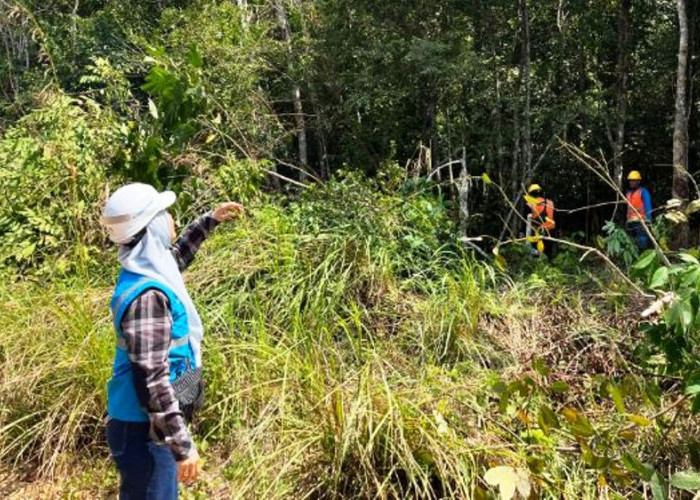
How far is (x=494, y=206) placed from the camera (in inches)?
512

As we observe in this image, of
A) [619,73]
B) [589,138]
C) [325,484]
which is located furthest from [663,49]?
[325,484]

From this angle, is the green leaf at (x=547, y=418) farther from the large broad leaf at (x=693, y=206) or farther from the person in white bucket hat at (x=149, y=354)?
the person in white bucket hat at (x=149, y=354)

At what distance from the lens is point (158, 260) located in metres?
2.16

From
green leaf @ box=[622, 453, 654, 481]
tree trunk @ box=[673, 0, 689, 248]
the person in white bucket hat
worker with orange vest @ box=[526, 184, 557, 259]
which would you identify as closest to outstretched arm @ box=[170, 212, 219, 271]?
the person in white bucket hat

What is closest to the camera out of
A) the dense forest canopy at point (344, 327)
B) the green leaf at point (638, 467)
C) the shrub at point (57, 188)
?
the green leaf at point (638, 467)

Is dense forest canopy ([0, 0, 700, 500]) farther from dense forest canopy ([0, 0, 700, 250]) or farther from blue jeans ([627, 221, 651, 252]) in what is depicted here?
dense forest canopy ([0, 0, 700, 250])

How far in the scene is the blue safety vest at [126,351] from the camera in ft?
6.88

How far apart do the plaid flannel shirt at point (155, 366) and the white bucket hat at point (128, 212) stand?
22 centimetres

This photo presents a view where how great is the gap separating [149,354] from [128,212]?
0.46 meters

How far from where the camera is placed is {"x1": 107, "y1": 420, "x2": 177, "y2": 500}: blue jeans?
7.13 feet

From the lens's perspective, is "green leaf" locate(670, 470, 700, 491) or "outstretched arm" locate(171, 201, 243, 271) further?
"outstretched arm" locate(171, 201, 243, 271)

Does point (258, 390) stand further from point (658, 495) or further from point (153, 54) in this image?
point (153, 54)

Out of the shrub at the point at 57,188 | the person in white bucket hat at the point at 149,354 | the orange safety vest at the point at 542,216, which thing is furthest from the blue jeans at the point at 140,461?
the shrub at the point at 57,188

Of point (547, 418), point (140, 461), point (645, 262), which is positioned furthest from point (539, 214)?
point (140, 461)
